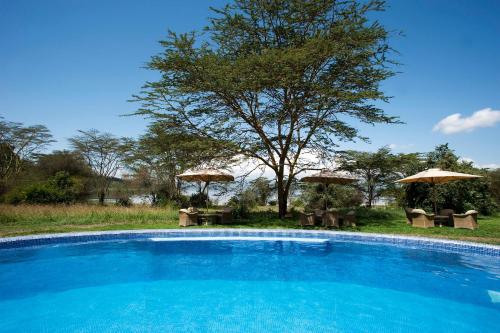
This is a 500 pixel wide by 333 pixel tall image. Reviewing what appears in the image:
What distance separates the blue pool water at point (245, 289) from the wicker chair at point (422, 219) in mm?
3714

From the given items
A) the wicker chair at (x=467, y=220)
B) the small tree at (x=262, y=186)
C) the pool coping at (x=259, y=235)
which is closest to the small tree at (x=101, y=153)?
the small tree at (x=262, y=186)

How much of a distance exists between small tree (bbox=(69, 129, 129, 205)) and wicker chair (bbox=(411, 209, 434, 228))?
2837 centimetres

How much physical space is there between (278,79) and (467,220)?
28.7 ft

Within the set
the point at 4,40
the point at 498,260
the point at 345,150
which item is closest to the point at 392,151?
the point at 345,150

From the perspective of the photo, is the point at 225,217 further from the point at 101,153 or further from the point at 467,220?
the point at 101,153

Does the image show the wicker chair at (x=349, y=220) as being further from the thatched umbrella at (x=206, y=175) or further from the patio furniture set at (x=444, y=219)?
the thatched umbrella at (x=206, y=175)

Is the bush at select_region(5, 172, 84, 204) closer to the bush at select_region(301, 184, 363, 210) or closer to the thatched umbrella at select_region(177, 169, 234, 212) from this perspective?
the thatched umbrella at select_region(177, 169, 234, 212)

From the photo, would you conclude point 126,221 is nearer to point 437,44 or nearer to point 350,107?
point 350,107

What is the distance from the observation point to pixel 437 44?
12.5 m

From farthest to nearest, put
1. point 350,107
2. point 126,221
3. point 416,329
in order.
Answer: point 350,107
point 126,221
point 416,329

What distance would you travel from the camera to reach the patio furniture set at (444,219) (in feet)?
38.4

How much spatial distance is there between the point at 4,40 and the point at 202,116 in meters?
8.46

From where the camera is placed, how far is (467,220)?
11.8 metres

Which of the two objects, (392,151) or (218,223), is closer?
(218,223)
